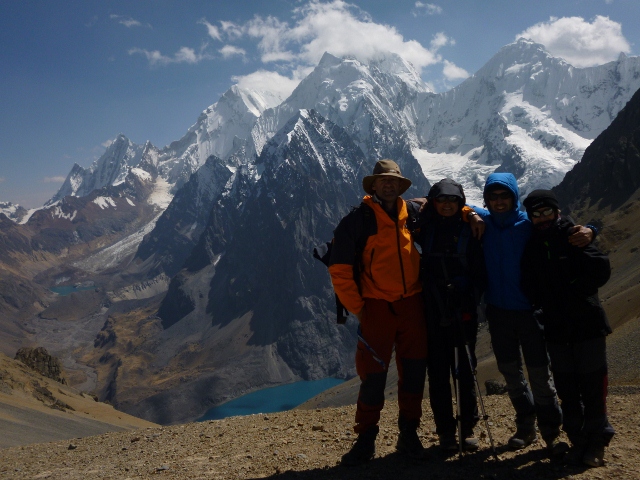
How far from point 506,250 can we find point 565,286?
3.19 feet

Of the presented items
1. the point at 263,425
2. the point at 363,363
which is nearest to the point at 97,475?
the point at 263,425

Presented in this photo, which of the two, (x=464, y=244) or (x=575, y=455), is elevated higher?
(x=464, y=244)

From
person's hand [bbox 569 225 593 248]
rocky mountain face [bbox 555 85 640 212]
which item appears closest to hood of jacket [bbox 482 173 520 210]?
person's hand [bbox 569 225 593 248]

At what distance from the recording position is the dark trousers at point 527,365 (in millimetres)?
7645

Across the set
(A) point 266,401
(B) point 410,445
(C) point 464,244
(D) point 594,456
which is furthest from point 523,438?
(A) point 266,401

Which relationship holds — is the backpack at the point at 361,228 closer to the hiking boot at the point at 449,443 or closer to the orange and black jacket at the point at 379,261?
the orange and black jacket at the point at 379,261

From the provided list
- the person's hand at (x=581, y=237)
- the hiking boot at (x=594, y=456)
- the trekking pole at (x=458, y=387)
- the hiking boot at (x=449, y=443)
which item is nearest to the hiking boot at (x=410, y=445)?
the hiking boot at (x=449, y=443)

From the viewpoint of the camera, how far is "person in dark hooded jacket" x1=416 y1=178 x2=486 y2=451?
26.0ft

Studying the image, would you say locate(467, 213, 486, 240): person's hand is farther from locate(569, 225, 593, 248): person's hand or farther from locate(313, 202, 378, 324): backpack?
locate(313, 202, 378, 324): backpack

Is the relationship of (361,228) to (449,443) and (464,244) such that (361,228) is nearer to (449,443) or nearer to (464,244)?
(464,244)

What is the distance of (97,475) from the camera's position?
9.16 metres

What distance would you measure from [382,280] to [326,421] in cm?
547

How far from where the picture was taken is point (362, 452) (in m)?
8.05

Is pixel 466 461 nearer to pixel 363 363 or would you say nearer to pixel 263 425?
pixel 363 363
